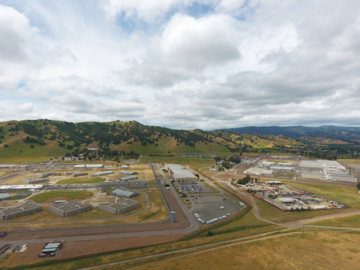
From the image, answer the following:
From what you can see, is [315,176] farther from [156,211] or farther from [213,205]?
[156,211]

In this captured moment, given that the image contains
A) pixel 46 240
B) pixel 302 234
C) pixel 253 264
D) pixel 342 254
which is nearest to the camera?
pixel 253 264

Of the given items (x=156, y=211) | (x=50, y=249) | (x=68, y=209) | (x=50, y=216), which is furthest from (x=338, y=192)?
(x=50, y=216)

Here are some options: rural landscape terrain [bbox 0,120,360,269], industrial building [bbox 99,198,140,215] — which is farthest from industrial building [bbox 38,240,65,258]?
industrial building [bbox 99,198,140,215]

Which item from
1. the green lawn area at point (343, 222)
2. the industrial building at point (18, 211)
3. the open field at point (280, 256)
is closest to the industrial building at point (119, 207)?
the industrial building at point (18, 211)

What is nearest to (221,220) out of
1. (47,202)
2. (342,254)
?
(342,254)

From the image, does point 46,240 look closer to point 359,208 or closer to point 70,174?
point 70,174

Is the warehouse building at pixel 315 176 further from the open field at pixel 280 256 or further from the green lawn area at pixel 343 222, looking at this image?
the open field at pixel 280 256

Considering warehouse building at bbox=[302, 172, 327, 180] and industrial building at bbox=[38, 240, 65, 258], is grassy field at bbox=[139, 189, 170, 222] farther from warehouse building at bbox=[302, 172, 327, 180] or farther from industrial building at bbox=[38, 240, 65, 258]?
warehouse building at bbox=[302, 172, 327, 180]
